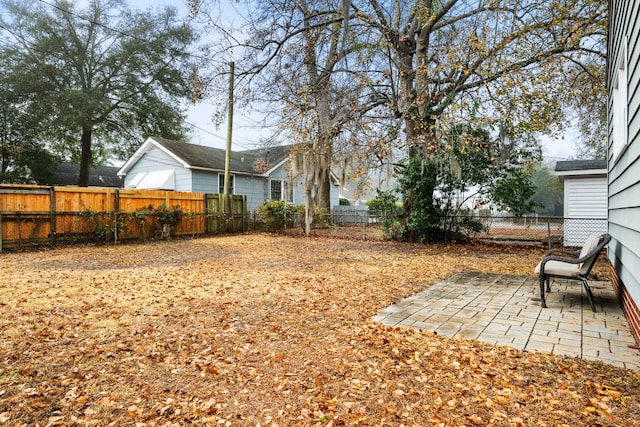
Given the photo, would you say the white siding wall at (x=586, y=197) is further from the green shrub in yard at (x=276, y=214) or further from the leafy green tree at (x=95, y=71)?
the leafy green tree at (x=95, y=71)

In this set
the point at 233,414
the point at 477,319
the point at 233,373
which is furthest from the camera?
the point at 477,319

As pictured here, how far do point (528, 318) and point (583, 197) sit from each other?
35.2ft

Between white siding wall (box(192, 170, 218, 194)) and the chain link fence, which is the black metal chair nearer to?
the chain link fence

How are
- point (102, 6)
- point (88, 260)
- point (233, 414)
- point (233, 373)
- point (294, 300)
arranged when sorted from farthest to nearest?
point (102, 6) < point (88, 260) < point (294, 300) < point (233, 373) < point (233, 414)

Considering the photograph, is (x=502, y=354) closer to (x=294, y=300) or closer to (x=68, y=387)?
(x=294, y=300)

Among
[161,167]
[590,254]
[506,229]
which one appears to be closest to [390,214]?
[506,229]

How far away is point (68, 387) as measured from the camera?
2611mm

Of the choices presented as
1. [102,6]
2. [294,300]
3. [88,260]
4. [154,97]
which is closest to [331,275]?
[294,300]

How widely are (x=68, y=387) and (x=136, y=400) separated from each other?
586 mm

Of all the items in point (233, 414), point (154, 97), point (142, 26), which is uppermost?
point (142, 26)

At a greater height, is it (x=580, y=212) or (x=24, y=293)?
(x=580, y=212)

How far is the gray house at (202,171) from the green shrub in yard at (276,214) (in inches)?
47.6

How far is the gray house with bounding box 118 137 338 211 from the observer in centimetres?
1767

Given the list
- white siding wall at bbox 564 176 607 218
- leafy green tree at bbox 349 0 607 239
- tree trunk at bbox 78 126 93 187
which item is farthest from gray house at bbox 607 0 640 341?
tree trunk at bbox 78 126 93 187
